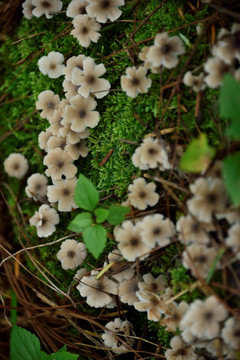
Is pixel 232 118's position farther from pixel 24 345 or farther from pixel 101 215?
pixel 24 345

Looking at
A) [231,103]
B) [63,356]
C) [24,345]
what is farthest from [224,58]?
[24,345]

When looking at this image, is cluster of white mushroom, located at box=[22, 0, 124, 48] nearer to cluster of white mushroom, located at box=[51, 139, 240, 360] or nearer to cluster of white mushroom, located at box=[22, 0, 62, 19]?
cluster of white mushroom, located at box=[22, 0, 62, 19]

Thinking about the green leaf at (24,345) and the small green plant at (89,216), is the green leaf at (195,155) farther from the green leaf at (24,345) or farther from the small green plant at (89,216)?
the green leaf at (24,345)

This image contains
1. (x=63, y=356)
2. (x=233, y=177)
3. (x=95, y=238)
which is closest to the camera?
(x=233, y=177)

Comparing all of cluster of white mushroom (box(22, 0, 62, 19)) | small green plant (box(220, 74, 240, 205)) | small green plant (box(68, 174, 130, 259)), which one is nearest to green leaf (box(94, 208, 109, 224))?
small green plant (box(68, 174, 130, 259))

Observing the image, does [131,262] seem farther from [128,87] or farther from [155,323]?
[128,87]

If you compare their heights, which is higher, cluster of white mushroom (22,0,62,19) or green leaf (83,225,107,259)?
cluster of white mushroom (22,0,62,19)
